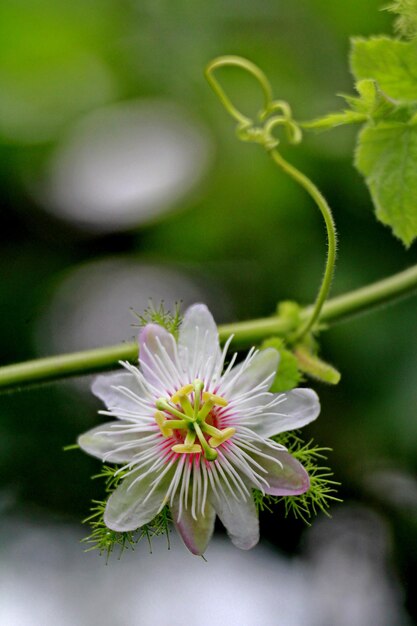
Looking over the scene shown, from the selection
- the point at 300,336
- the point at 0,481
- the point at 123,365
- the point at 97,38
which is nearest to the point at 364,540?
the point at 0,481

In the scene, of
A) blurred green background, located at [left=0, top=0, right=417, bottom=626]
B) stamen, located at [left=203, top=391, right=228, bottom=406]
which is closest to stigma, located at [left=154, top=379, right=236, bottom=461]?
stamen, located at [left=203, top=391, right=228, bottom=406]

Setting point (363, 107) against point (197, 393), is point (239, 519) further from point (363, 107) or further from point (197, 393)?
point (363, 107)

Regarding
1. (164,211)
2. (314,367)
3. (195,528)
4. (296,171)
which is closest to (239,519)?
(195,528)

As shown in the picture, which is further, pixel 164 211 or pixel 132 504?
pixel 164 211

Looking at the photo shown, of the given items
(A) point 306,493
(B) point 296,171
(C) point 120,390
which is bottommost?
(A) point 306,493

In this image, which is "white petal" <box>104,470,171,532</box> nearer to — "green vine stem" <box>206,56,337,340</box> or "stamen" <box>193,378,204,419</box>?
"stamen" <box>193,378,204,419</box>

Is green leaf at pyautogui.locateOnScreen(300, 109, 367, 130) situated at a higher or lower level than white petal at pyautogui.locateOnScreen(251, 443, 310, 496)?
higher
